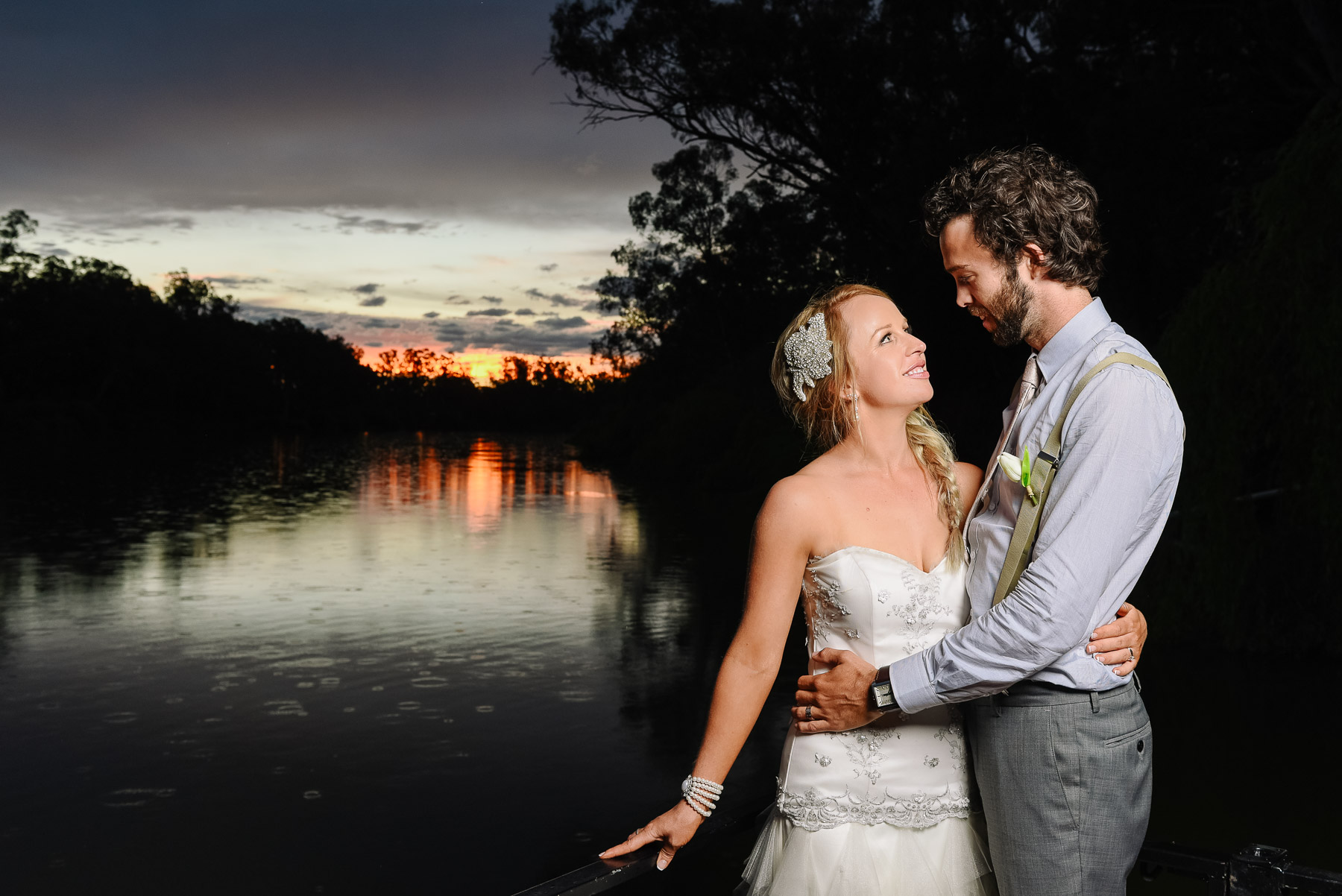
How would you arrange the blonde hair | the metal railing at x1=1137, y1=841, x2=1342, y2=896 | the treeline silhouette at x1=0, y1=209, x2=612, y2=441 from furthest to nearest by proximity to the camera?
the treeline silhouette at x1=0, y1=209, x2=612, y2=441 < the blonde hair < the metal railing at x1=1137, y1=841, x2=1342, y2=896

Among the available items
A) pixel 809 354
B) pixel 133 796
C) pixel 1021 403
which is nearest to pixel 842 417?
pixel 809 354

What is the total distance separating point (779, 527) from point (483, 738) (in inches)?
206

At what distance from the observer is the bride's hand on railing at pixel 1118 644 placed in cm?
178

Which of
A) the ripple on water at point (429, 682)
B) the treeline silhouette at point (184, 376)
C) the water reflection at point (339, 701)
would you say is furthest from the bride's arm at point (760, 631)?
the treeline silhouette at point (184, 376)

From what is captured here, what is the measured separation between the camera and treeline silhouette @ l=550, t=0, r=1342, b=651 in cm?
679

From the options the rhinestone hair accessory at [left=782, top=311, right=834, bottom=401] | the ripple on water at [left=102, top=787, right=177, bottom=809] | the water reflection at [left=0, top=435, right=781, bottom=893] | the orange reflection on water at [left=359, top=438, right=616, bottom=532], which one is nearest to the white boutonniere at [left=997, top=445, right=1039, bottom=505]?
the rhinestone hair accessory at [left=782, top=311, right=834, bottom=401]

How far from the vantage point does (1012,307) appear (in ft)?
6.50

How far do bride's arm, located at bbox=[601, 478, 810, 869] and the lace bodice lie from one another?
0.09m

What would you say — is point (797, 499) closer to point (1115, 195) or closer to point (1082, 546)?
point (1082, 546)

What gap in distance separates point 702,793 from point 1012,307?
1.03 m

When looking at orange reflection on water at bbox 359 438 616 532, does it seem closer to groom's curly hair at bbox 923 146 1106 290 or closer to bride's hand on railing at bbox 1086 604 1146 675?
groom's curly hair at bbox 923 146 1106 290

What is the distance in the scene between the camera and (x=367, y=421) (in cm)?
9056

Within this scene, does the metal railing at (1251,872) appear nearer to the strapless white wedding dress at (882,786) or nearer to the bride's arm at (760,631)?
the strapless white wedding dress at (882,786)

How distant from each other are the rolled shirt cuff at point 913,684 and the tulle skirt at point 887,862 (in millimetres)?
437
